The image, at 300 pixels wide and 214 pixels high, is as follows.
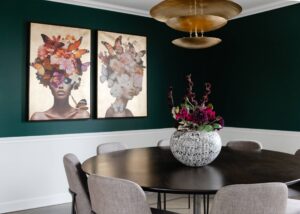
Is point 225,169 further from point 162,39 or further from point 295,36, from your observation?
point 162,39

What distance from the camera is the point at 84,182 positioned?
239cm

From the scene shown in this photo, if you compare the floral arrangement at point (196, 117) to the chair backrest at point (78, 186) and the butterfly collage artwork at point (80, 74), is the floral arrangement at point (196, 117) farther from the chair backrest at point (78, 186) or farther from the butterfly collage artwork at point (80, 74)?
the butterfly collage artwork at point (80, 74)

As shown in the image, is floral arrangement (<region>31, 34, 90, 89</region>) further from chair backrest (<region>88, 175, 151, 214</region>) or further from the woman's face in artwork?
chair backrest (<region>88, 175, 151, 214</region>)

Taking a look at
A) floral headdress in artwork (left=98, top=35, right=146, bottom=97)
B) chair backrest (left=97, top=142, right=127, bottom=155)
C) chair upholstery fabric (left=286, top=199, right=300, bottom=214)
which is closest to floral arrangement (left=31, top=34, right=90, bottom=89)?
floral headdress in artwork (left=98, top=35, right=146, bottom=97)

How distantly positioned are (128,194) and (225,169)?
0.79m

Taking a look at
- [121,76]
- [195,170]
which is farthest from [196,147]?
[121,76]

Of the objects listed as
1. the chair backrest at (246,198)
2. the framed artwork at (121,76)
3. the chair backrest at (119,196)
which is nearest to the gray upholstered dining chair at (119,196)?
the chair backrest at (119,196)

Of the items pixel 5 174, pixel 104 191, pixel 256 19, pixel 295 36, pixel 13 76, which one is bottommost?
pixel 5 174

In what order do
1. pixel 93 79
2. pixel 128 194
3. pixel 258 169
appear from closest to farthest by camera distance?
pixel 128 194 → pixel 258 169 → pixel 93 79

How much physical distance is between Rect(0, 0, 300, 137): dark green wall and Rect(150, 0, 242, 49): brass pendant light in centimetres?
204

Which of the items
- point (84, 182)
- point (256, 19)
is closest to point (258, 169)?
point (84, 182)

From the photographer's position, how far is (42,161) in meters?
4.11

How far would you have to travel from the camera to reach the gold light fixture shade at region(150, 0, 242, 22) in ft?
7.99

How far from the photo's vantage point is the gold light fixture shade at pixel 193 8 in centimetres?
244
